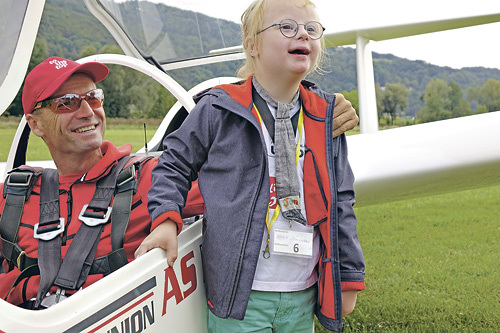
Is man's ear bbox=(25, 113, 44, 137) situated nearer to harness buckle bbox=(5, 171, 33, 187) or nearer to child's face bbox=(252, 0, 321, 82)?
harness buckle bbox=(5, 171, 33, 187)

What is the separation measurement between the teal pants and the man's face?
0.78m

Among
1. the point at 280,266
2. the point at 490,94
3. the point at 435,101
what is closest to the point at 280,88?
the point at 280,266

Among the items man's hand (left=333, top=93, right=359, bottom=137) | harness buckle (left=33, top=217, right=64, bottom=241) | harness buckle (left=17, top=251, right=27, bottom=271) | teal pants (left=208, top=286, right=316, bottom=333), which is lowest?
teal pants (left=208, top=286, right=316, bottom=333)

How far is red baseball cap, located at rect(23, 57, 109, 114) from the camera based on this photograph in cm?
177

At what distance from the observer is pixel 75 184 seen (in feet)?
5.82

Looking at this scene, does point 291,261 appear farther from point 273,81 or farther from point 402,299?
point 402,299

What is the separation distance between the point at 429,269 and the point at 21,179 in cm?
394

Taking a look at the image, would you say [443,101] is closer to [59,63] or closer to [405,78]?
[405,78]

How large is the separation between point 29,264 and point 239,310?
0.77 m

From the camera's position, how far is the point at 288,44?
4.57ft

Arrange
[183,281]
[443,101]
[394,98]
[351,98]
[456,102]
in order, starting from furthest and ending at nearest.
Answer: [456,102] < [443,101] < [394,98] < [351,98] < [183,281]

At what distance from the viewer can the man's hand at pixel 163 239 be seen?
1.33 m

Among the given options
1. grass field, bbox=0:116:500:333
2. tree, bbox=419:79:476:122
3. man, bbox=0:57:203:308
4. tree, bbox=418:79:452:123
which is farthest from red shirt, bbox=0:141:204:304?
tree, bbox=419:79:476:122

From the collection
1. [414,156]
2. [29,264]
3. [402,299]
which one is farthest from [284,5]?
[402,299]
